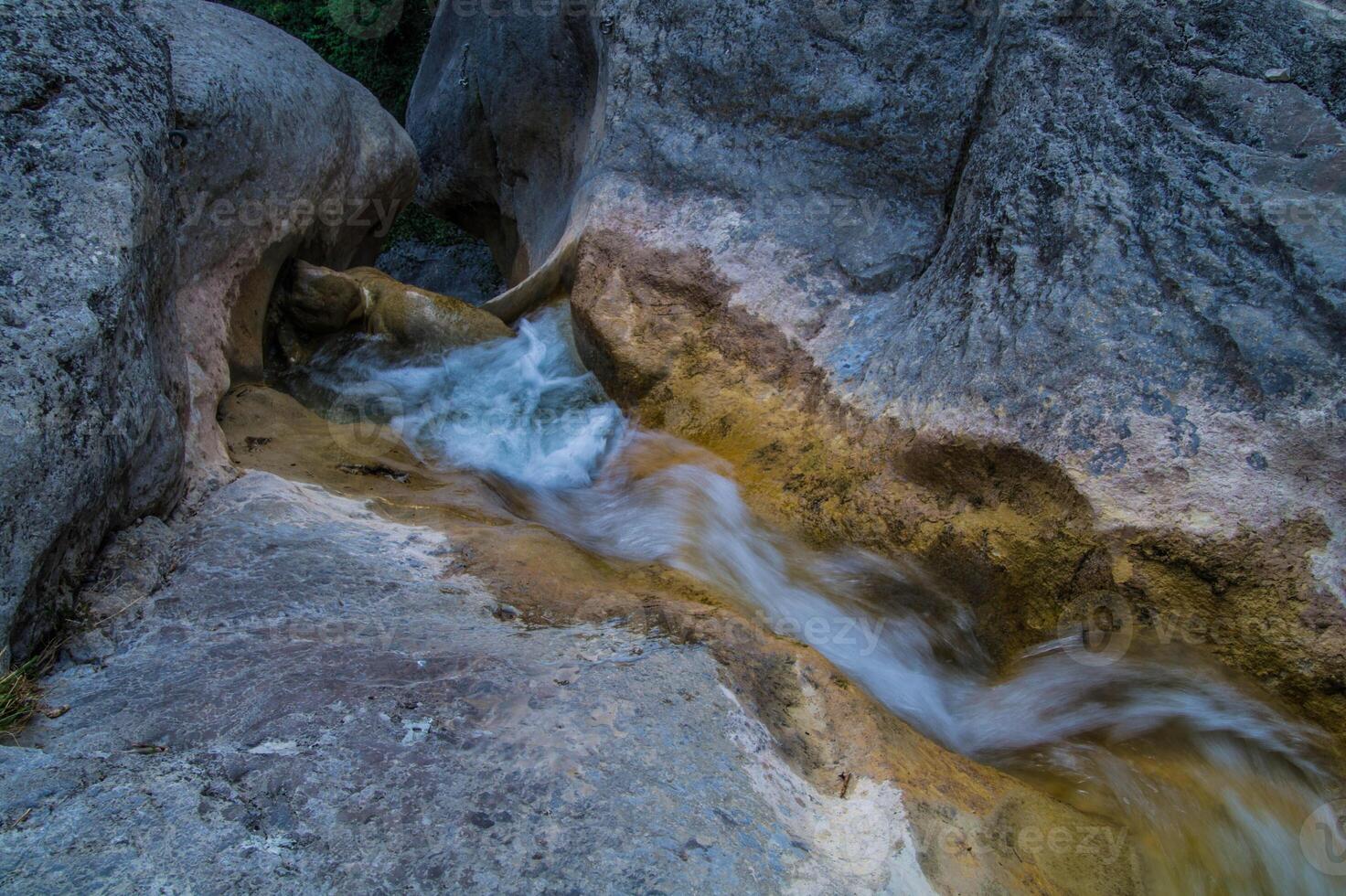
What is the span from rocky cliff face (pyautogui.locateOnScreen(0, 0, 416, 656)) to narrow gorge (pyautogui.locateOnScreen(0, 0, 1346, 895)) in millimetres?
14

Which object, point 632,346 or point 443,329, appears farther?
point 443,329

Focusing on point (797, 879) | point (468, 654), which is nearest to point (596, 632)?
point (468, 654)

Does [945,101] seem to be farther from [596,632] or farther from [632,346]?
[596,632]

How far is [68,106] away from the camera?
2.44m

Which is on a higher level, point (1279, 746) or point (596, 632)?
point (1279, 746)

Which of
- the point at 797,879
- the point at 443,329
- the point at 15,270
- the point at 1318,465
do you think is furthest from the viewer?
the point at 443,329

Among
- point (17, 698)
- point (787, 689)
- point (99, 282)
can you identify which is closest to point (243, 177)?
point (99, 282)

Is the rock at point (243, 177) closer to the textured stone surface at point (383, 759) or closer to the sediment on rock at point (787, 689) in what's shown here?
the sediment on rock at point (787, 689)

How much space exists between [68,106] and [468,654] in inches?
67.7

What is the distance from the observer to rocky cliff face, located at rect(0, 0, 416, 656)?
2145mm

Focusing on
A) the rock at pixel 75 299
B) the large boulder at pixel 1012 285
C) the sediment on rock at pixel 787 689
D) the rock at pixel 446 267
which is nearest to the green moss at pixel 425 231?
the rock at pixel 446 267

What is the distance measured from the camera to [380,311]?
4.68 m

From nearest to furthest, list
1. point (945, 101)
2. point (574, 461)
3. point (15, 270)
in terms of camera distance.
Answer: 1. point (15, 270)
2. point (945, 101)
3. point (574, 461)

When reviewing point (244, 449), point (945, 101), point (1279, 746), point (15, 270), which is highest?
point (945, 101)
